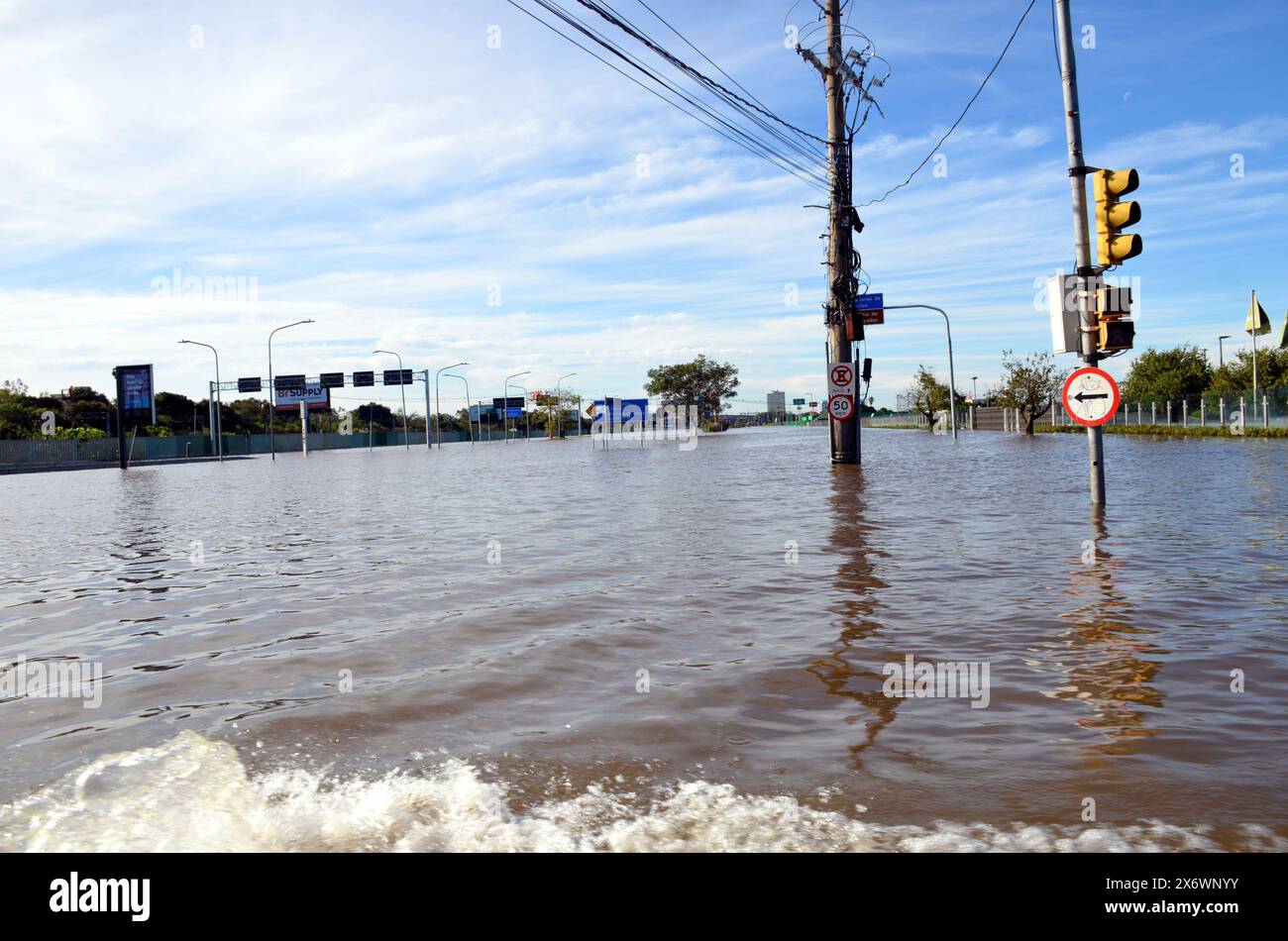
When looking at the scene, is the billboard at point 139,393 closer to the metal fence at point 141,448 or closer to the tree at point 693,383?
the metal fence at point 141,448

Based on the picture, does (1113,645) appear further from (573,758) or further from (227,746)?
(227,746)

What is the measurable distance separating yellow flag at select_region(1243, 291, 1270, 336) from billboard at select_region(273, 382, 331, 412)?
8030cm

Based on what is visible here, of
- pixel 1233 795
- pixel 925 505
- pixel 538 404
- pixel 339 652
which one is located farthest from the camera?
pixel 538 404

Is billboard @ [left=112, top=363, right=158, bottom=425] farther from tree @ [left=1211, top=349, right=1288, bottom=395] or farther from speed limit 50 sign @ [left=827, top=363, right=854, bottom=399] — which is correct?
tree @ [left=1211, top=349, right=1288, bottom=395]

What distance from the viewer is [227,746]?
4160mm

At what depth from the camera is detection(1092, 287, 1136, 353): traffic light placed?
10439 millimetres

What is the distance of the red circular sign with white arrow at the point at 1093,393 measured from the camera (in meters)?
10.4

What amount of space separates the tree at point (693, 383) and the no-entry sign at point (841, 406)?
121073 mm

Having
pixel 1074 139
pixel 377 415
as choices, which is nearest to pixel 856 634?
pixel 1074 139

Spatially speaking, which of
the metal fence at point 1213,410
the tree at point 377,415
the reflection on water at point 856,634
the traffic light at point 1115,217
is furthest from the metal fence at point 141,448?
the metal fence at point 1213,410

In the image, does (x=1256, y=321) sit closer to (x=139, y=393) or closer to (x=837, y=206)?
(x=837, y=206)

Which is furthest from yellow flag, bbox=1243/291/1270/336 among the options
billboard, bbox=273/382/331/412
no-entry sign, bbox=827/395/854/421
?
billboard, bbox=273/382/331/412
